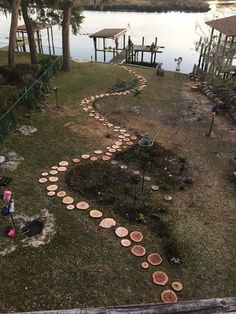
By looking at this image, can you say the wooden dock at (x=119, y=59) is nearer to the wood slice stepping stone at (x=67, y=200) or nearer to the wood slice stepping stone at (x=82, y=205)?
the wood slice stepping stone at (x=67, y=200)

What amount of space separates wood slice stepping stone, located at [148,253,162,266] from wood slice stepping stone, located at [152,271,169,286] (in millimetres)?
274

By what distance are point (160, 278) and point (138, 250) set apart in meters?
0.92

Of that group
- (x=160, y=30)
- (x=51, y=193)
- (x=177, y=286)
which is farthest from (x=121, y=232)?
(x=160, y=30)

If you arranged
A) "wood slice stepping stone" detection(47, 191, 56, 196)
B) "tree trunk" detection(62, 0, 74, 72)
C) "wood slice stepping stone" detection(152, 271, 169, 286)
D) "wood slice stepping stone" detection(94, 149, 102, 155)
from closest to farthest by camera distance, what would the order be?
"wood slice stepping stone" detection(152, 271, 169, 286)
"wood slice stepping stone" detection(47, 191, 56, 196)
"wood slice stepping stone" detection(94, 149, 102, 155)
"tree trunk" detection(62, 0, 74, 72)

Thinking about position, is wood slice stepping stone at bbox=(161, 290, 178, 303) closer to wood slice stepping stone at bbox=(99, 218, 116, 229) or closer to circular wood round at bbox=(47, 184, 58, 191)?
wood slice stepping stone at bbox=(99, 218, 116, 229)

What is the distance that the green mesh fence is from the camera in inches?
455

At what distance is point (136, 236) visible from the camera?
24.7 feet

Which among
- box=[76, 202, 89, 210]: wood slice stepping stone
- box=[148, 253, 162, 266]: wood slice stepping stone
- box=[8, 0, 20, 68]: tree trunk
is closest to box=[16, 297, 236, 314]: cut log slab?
box=[148, 253, 162, 266]: wood slice stepping stone

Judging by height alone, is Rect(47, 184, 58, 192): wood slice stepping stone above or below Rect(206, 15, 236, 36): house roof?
below

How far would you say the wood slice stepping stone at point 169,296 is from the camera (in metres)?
6.07

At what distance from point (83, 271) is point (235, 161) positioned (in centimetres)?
749

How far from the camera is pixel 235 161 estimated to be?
35.9 feet

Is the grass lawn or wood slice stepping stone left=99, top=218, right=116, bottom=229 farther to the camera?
wood slice stepping stone left=99, top=218, right=116, bottom=229

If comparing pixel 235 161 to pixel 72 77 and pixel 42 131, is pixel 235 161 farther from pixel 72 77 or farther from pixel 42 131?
pixel 72 77
